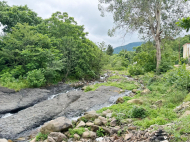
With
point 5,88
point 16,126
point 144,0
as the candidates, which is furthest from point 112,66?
point 16,126

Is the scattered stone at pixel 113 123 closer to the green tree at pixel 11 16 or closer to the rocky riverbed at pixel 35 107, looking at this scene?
the rocky riverbed at pixel 35 107

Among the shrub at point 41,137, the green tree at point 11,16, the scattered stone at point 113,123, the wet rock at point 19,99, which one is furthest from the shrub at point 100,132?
the green tree at point 11,16

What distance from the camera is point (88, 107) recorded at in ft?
34.2

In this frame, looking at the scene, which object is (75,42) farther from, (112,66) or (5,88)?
(112,66)

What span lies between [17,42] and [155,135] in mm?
19036

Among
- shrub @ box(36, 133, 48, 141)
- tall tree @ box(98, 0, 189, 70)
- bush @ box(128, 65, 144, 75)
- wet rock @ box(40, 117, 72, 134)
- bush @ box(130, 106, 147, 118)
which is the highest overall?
tall tree @ box(98, 0, 189, 70)

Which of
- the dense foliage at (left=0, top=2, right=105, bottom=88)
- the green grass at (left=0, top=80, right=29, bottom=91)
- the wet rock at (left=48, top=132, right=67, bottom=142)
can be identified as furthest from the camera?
the dense foliage at (left=0, top=2, right=105, bottom=88)

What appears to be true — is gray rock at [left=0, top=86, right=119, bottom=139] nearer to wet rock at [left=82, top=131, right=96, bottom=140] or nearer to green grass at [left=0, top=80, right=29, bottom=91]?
wet rock at [left=82, top=131, right=96, bottom=140]

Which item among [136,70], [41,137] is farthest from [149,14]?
[41,137]

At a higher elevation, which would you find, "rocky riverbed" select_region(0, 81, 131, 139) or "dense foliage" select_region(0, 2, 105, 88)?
"dense foliage" select_region(0, 2, 105, 88)

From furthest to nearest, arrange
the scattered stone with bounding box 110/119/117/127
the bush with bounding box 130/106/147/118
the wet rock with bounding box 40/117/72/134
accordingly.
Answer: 1. the bush with bounding box 130/106/147/118
2. the scattered stone with bounding box 110/119/117/127
3. the wet rock with bounding box 40/117/72/134

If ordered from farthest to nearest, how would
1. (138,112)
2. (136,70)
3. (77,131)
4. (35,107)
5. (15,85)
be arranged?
(136,70)
(15,85)
(35,107)
(138,112)
(77,131)

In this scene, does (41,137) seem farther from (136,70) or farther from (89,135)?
(136,70)

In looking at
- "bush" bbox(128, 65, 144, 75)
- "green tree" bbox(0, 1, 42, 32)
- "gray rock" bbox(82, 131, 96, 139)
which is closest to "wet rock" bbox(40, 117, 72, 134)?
"gray rock" bbox(82, 131, 96, 139)
